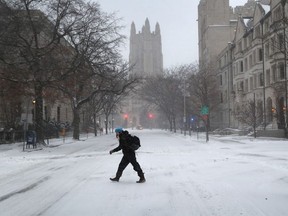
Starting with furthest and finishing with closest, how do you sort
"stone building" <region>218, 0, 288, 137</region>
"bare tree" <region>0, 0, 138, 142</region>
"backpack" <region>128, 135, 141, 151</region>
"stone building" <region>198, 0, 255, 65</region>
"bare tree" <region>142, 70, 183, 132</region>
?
"stone building" <region>198, 0, 255, 65</region> → "bare tree" <region>142, 70, 183, 132</region> → "stone building" <region>218, 0, 288, 137</region> → "bare tree" <region>0, 0, 138, 142</region> → "backpack" <region>128, 135, 141, 151</region>

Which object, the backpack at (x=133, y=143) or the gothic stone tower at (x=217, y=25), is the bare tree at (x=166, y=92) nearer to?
the gothic stone tower at (x=217, y=25)

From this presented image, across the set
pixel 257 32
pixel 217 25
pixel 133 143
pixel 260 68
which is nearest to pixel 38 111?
pixel 133 143

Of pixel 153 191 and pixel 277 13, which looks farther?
pixel 277 13

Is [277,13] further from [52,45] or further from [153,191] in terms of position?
[153,191]

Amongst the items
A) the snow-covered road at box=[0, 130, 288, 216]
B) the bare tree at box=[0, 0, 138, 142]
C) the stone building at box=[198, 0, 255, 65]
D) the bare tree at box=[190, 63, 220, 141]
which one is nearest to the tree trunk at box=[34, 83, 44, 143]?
the bare tree at box=[0, 0, 138, 142]

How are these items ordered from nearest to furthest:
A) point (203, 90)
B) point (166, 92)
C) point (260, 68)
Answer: point (260, 68)
point (203, 90)
point (166, 92)

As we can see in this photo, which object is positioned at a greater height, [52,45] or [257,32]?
[257,32]

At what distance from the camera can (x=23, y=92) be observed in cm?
3478

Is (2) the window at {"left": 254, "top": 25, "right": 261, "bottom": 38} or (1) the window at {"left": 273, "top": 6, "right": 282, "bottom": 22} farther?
(2) the window at {"left": 254, "top": 25, "right": 261, "bottom": 38}

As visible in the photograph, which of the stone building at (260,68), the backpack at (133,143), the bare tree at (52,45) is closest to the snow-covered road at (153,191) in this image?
the backpack at (133,143)

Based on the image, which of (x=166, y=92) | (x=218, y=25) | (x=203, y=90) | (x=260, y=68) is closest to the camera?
(x=260, y=68)

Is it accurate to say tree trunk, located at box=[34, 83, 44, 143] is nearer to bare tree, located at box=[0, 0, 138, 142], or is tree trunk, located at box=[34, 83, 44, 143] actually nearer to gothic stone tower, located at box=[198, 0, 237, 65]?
bare tree, located at box=[0, 0, 138, 142]

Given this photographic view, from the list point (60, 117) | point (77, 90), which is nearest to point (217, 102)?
point (60, 117)

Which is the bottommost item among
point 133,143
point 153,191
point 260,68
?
point 153,191
